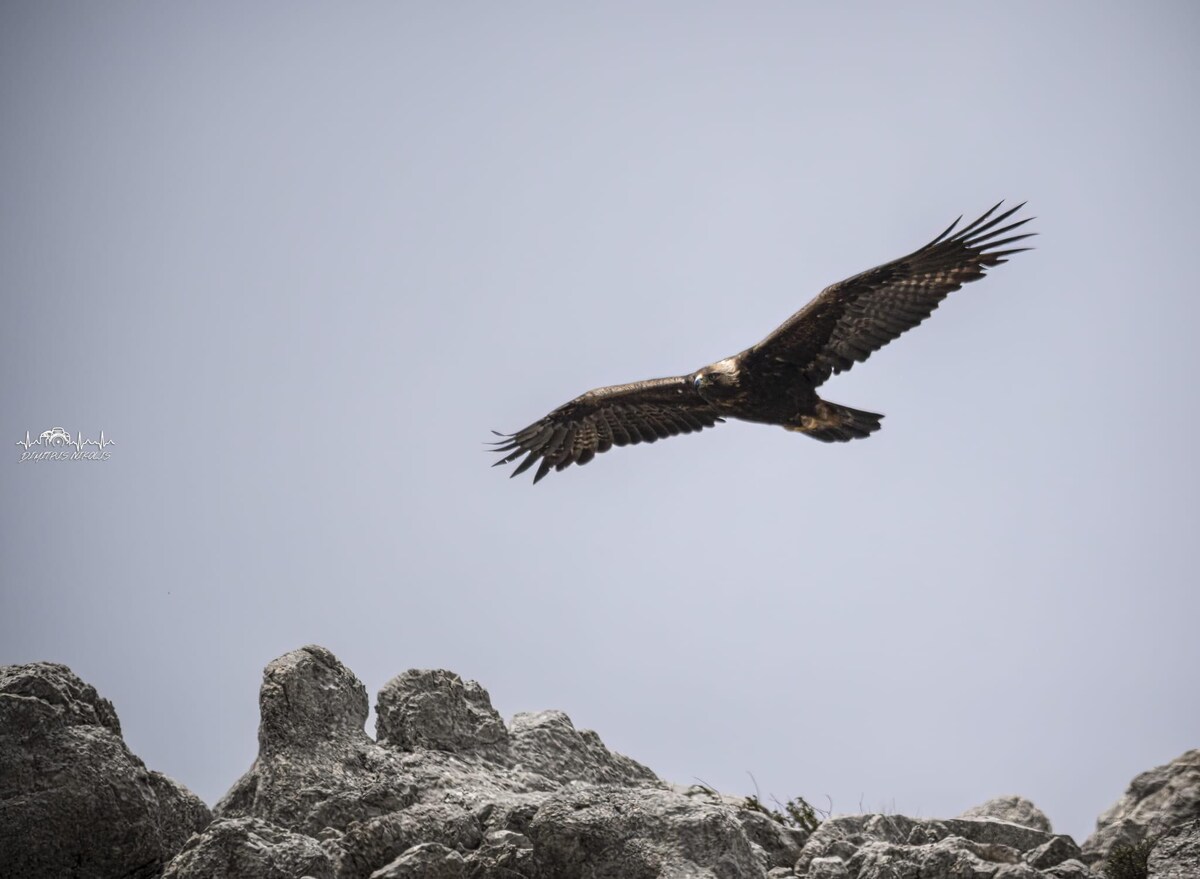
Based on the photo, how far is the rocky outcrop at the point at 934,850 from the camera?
7582 mm

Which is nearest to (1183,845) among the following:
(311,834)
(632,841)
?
(632,841)

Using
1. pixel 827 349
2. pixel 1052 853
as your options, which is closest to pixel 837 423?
pixel 827 349

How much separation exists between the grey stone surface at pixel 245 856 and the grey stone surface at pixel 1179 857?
5419 millimetres

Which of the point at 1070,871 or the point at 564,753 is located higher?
the point at 564,753

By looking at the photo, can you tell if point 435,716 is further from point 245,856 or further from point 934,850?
point 934,850

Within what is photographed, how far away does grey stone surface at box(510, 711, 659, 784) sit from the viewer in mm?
9906

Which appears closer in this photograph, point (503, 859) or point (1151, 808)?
point (503, 859)

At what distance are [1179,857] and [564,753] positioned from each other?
465cm

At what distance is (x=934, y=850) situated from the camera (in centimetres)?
770

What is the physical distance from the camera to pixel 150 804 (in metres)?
8.76

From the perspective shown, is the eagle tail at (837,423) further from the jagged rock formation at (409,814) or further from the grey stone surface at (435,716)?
the grey stone surface at (435,716)

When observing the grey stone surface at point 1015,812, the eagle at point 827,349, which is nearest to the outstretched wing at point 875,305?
the eagle at point 827,349

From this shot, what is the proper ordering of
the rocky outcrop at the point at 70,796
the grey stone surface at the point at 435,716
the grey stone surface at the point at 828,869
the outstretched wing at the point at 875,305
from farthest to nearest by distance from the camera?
the outstretched wing at the point at 875,305, the grey stone surface at the point at 435,716, the rocky outcrop at the point at 70,796, the grey stone surface at the point at 828,869

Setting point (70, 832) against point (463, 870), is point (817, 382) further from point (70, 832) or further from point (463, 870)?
point (70, 832)
